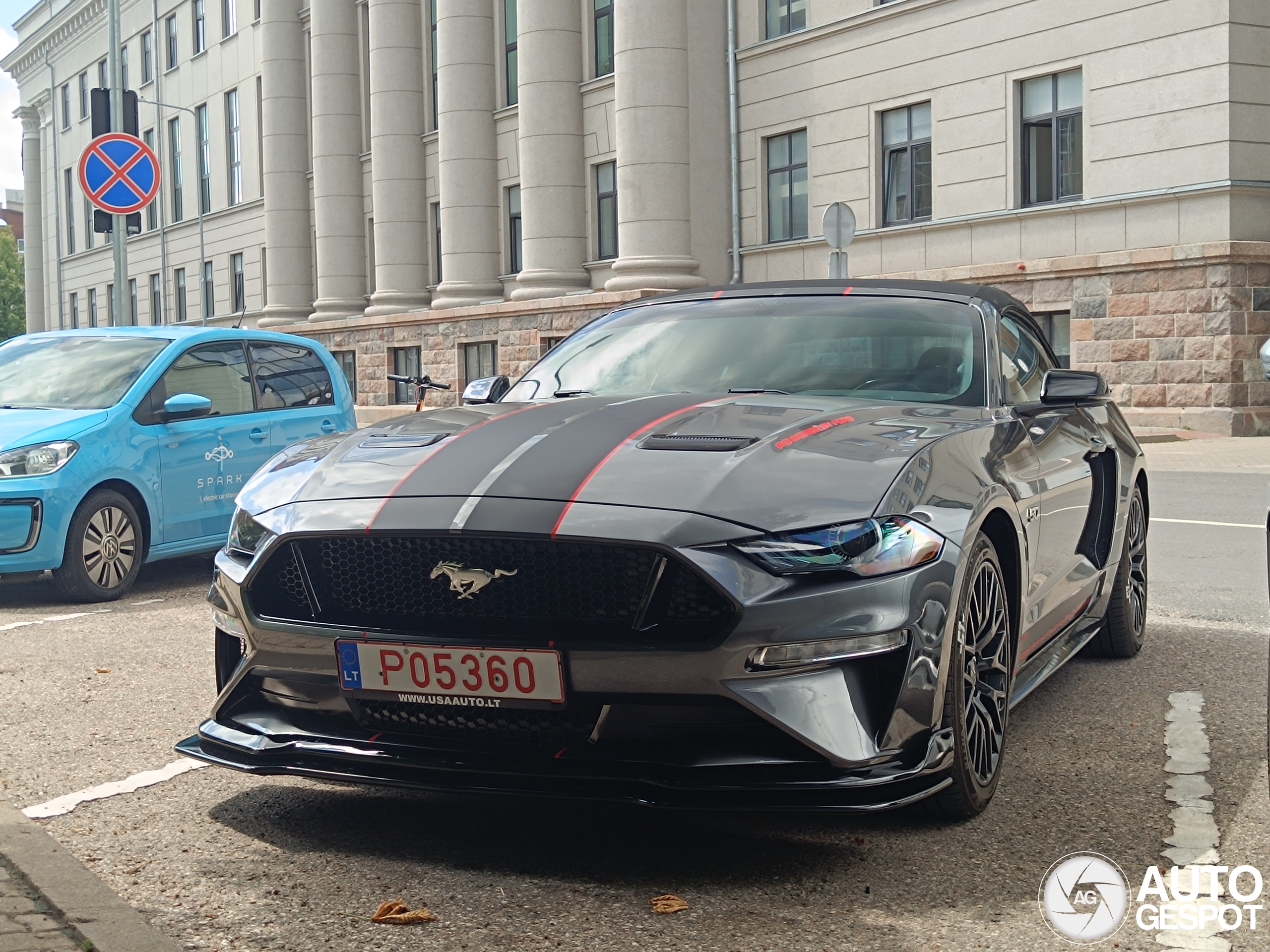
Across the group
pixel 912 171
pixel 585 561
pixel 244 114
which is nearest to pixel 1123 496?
pixel 585 561

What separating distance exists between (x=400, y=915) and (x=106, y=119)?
46.1 feet

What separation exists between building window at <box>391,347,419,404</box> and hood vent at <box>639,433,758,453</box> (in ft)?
98.6

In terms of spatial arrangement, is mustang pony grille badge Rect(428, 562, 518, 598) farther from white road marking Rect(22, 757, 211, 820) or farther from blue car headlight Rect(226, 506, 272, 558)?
white road marking Rect(22, 757, 211, 820)

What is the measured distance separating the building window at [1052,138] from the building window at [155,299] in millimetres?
38360

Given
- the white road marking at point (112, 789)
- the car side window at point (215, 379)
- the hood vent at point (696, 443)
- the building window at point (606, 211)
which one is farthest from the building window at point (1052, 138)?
the white road marking at point (112, 789)

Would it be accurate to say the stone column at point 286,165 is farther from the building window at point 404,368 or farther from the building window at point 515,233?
the building window at point 515,233

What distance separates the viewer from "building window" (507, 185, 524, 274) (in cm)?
3281

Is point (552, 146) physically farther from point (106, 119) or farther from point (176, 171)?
point (176, 171)

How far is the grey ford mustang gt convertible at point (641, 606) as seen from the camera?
10.6 feet

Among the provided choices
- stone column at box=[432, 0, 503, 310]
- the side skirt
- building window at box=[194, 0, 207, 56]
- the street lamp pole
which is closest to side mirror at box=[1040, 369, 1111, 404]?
the side skirt

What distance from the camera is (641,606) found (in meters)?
3.27

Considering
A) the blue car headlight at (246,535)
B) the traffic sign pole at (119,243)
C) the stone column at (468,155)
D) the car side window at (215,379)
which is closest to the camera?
the blue car headlight at (246,535)

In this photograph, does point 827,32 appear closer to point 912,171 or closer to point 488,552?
point 912,171

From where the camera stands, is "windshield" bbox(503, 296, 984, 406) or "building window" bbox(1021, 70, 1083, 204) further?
"building window" bbox(1021, 70, 1083, 204)
